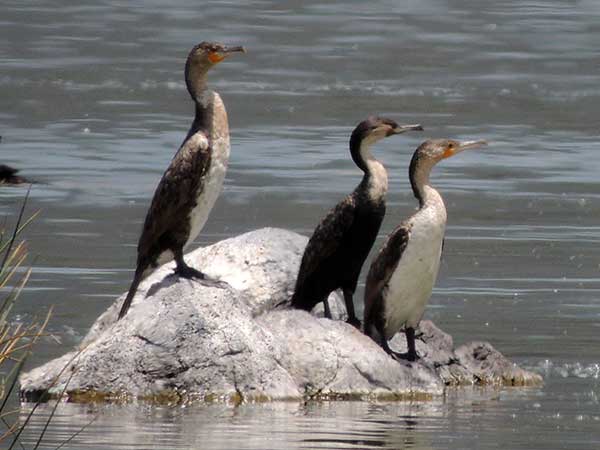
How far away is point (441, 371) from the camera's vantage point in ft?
41.5

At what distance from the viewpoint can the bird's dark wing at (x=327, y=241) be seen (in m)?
12.5

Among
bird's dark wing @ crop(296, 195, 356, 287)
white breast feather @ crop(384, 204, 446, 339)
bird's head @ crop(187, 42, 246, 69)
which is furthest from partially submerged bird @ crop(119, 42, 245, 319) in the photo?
white breast feather @ crop(384, 204, 446, 339)

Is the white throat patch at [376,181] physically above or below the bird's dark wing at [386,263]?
above

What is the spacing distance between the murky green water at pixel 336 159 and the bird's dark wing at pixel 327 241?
1.13 metres

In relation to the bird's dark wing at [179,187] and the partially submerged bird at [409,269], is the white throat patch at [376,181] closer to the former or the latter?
the partially submerged bird at [409,269]

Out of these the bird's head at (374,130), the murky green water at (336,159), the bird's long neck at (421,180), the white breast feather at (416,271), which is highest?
the bird's head at (374,130)

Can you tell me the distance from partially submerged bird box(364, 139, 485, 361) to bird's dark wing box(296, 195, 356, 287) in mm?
276

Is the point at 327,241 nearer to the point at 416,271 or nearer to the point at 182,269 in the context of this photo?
the point at 416,271

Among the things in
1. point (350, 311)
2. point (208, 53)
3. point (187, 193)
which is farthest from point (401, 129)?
point (187, 193)

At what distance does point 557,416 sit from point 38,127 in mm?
15848

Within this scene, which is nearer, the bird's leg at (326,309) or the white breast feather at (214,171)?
the white breast feather at (214,171)

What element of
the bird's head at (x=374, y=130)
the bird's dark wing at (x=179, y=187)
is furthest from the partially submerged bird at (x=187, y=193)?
the bird's head at (x=374, y=130)

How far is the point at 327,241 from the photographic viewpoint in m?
12.5

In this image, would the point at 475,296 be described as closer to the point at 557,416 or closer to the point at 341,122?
the point at 557,416
